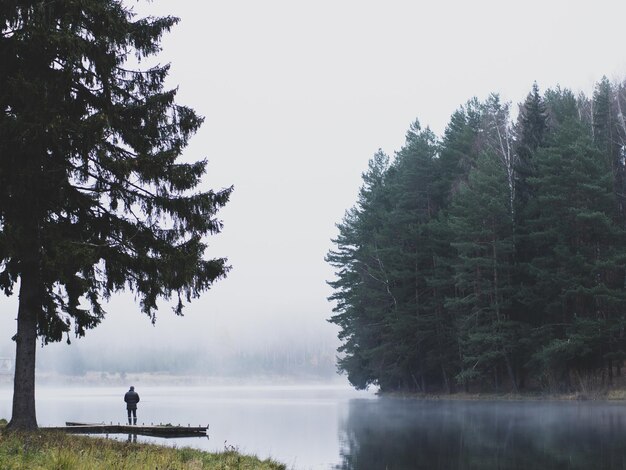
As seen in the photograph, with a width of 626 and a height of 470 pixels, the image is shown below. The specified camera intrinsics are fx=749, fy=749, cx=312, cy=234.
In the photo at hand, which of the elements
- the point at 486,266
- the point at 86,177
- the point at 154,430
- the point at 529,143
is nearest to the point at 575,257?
the point at 486,266

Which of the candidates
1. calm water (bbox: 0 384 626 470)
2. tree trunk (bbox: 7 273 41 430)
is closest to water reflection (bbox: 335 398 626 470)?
calm water (bbox: 0 384 626 470)

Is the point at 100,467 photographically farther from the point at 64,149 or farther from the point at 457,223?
the point at 457,223

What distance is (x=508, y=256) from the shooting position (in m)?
60.4

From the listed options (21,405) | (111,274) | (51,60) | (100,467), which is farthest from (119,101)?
(100,467)

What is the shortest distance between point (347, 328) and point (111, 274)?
6543 cm

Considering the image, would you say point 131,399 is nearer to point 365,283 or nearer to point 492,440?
point 492,440

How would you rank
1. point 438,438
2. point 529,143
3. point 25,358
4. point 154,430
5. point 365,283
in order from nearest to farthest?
1. point 25,358
2. point 438,438
3. point 154,430
4. point 529,143
5. point 365,283

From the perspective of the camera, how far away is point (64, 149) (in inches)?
811

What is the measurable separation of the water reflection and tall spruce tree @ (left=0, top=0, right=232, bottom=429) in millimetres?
9002

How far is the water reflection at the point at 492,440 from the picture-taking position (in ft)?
75.4

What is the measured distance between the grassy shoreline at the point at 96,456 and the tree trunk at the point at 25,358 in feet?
2.54

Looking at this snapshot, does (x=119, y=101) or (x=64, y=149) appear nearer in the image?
(x=64, y=149)

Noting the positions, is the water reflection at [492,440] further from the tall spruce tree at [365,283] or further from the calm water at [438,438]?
the tall spruce tree at [365,283]

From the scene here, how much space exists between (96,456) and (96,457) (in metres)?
0.27
